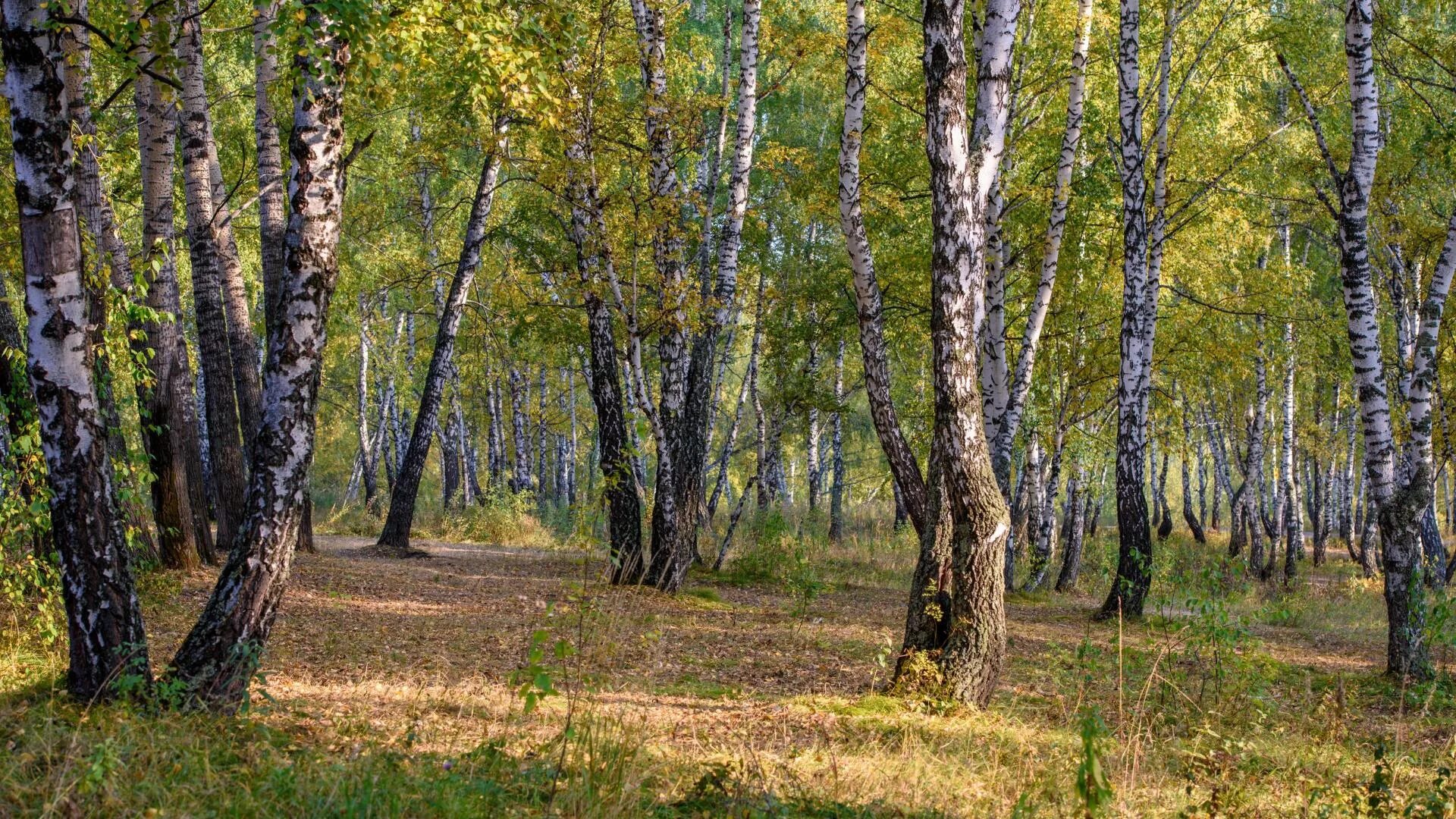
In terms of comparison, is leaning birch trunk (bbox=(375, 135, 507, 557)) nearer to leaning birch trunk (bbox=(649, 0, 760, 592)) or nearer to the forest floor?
leaning birch trunk (bbox=(649, 0, 760, 592))

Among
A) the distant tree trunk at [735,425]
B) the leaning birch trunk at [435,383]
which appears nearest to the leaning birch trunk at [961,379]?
the distant tree trunk at [735,425]

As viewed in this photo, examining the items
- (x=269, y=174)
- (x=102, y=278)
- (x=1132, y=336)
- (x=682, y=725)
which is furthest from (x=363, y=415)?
(x=682, y=725)

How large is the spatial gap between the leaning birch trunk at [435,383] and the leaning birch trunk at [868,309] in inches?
280

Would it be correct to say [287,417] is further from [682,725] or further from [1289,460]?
[1289,460]

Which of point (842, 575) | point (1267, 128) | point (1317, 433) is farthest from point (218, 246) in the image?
point (1317, 433)

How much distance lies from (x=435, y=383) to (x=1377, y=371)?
1174 cm

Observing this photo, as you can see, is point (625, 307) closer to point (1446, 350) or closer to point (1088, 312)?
→ point (1088, 312)

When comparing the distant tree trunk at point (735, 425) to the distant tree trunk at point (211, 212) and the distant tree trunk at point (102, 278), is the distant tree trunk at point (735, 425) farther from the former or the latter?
the distant tree trunk at point (102, 278)

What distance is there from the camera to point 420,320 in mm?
31266

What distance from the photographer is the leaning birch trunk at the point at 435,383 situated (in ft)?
48.4

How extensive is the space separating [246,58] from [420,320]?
1206cm

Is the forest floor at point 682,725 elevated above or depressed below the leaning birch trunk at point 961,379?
below

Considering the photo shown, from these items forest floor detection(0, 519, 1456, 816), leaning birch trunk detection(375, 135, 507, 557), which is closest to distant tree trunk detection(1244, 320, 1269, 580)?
forest floor detection(0, 519, 1456, 816)

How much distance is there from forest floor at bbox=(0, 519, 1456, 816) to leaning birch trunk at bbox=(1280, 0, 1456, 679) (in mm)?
681
